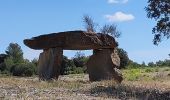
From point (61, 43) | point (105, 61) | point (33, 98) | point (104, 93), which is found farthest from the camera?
point (105, 61)

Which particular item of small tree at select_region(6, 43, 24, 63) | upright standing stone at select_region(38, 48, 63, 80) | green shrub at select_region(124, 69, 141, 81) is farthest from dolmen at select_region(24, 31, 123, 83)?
small tree at select_region(6, 43, 24, 63)

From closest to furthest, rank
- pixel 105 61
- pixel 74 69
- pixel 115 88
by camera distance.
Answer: pixel 115 88 < pixel 105 61 < pixel 74 69

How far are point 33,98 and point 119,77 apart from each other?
47.3ft

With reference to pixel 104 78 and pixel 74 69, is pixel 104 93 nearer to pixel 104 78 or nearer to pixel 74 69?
pixel 104 78

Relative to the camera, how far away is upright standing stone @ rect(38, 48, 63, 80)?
92.6 feet

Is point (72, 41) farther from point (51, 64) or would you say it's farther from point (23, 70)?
point (23, 70)

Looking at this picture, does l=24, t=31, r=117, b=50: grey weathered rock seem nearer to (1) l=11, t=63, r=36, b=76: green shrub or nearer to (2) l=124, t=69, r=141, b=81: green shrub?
(2) l=124, t=69, r=141, b=81: green shrub

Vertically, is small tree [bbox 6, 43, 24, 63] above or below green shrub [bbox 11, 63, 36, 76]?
above

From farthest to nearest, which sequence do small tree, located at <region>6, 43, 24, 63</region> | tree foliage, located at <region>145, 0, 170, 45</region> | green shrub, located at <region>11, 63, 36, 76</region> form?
1. small tree, located at <region>6, 43, 24, 63</region>
2. green shrub, located at <region>11, 63, 36, 76</region>
3. tree foliage, located at <region>145, 0, 170, 45</region>

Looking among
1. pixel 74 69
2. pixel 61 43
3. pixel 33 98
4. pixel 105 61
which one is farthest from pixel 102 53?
pixel 74 69

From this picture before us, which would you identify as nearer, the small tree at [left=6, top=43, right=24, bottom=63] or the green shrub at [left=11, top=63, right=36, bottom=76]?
the green shrub at [left=11, top=63, right=36, bottom=76]

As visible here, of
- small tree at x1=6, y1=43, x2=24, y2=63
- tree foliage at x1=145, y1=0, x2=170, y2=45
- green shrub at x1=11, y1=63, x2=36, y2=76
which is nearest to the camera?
tree foliage at x1=145, y1=0, x2=170, y2=45

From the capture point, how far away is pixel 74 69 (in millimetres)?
47875

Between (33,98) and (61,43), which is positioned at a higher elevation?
(61,43)
